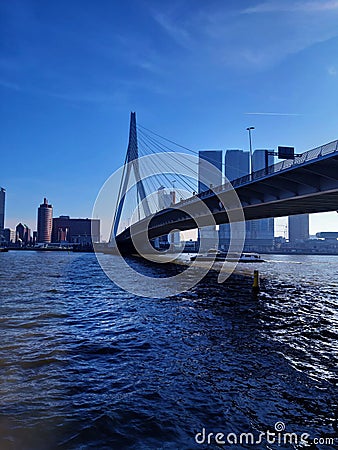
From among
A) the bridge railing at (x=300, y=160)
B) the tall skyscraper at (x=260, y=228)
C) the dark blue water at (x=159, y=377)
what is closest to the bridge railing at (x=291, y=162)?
the bridge railing at (x=300, y=160)

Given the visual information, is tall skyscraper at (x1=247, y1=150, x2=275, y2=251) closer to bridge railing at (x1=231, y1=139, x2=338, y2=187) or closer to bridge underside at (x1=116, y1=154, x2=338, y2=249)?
bridge underside at (x1=116, y1=154, x2=338, y2=249)

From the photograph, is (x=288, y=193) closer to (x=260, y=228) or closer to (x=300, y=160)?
(x=300, y=160)

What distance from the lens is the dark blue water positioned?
5.68 meters

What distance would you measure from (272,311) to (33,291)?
14.1 metres

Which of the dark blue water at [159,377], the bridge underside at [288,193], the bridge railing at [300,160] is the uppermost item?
the bridge railing at [300,160]

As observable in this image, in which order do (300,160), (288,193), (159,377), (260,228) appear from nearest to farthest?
(159,377) → (300,160) → (288,193) → (260,228)

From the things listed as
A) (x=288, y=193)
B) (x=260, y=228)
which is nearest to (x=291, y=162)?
(x=288, y=193)

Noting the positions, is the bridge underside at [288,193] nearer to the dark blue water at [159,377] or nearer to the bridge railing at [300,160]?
the bridge railing at [300,160]

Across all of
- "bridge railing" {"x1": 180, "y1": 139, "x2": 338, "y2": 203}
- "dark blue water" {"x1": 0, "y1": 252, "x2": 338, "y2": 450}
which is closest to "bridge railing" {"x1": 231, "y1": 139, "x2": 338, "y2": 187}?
"bridge railing" {"x1": 180, "y1": 139, "x2": 338, "y2": 203}

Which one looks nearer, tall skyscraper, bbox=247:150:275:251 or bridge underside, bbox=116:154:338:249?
bridge underside, bbox=116:154:338:249

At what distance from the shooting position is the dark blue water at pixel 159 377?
568 centimetres

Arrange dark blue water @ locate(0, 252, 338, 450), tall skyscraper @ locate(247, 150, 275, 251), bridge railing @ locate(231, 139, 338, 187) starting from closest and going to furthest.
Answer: dark blue water @ locate(0, 252, 338, 450) < bridge railing @ locate(231, 139, 338, 187) < tall skyscraper @ locate(247, 150, 275, 251)

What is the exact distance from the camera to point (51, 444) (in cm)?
520

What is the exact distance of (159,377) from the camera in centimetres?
788
